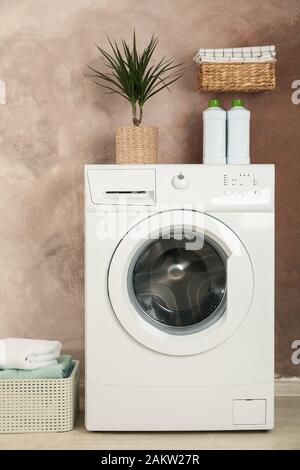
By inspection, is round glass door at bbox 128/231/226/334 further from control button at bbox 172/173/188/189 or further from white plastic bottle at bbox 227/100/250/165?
white plastic bottle at bbox 227/100/250/165

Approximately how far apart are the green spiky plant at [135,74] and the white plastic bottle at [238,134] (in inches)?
14.1

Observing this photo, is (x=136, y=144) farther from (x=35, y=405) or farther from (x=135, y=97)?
(x=35, y=405)

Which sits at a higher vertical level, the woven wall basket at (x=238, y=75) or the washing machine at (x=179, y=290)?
the woven wall basket at (x=238, y=75)

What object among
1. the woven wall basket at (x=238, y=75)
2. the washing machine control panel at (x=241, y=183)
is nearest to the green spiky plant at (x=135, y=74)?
the woven wall basket at (x=238, y=75)

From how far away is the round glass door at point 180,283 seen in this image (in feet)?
7.59

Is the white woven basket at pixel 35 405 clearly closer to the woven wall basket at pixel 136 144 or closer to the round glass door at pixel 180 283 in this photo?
the round glass door at pixel 180 283

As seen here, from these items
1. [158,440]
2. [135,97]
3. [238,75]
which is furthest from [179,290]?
[238,75]

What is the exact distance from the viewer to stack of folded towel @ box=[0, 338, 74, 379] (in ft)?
7.81

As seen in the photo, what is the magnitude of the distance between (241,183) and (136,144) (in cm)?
51

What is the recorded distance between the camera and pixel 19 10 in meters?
2.88

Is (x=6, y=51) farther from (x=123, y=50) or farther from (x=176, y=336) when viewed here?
(x=176, y=336)

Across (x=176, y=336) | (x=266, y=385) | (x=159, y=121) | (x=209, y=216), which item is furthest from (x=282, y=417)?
(x=159, y=121)
